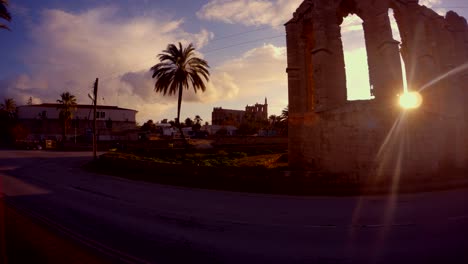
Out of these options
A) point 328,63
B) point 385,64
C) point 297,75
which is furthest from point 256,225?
point 297,75

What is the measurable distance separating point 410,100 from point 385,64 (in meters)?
2.58

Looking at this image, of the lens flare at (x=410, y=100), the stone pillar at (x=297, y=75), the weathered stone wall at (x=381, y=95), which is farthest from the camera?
the stone pillar at (x=297, y=75)

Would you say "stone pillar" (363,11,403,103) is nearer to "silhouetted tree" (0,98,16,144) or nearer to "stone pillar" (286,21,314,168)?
"stone pillar" (286,21,314,168)

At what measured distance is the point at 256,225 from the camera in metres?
7.94

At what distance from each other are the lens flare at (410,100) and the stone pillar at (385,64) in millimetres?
411

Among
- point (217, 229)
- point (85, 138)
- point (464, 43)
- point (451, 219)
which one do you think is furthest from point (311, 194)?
point (85, 138)

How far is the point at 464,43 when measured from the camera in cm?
2291

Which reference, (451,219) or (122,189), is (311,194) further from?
(122,189)

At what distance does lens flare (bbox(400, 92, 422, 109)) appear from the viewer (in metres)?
15.1

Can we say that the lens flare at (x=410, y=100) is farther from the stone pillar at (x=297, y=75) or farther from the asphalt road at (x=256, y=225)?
the stone pillar at (x=297, y=75)

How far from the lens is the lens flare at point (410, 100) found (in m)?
15.1

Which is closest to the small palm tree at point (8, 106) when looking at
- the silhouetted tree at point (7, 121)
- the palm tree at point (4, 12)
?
the silhouetted tree at point (7, 121)

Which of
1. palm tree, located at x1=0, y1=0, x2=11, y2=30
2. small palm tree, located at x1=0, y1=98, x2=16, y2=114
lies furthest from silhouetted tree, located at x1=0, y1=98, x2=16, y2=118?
palm tree, located at x1=0, y1=0, x2=11, y2=30

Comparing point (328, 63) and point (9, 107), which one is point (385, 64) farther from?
point (9, 107)
